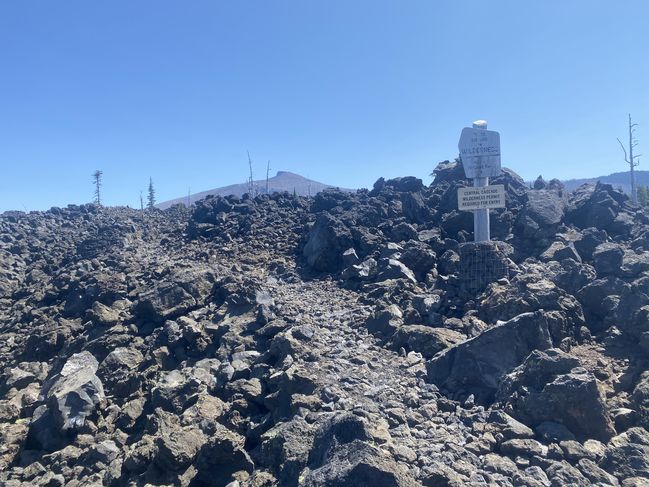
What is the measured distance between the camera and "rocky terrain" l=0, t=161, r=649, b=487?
6246mm

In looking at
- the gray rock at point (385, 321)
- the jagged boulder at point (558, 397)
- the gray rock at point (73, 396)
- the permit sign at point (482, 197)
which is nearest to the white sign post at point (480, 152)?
the permit sign at point (482, 197)

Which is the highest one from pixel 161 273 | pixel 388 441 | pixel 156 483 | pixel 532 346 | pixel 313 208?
pixel 313 208

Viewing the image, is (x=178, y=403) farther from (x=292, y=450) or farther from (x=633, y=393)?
(x=633, y=393)

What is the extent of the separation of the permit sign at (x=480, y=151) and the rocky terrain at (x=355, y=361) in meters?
2.13

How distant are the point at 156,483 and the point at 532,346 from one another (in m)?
6.32

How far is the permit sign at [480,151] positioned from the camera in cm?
1500

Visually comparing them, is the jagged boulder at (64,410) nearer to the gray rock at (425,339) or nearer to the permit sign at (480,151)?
the gray rock at (425,339)

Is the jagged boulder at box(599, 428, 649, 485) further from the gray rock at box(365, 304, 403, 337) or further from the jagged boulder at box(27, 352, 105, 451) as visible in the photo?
the jagged boulder at box(27, 352, 105, 451)

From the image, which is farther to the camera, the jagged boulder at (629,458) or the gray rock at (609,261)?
the gray rock at (609,261)

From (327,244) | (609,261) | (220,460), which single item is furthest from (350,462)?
(327,244)

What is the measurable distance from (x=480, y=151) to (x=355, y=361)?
8652mm

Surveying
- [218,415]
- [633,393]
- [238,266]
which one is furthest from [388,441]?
[238,266]

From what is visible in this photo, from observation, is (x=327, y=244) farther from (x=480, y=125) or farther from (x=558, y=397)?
(x=558, y=397)

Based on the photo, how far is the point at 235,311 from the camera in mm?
12609
